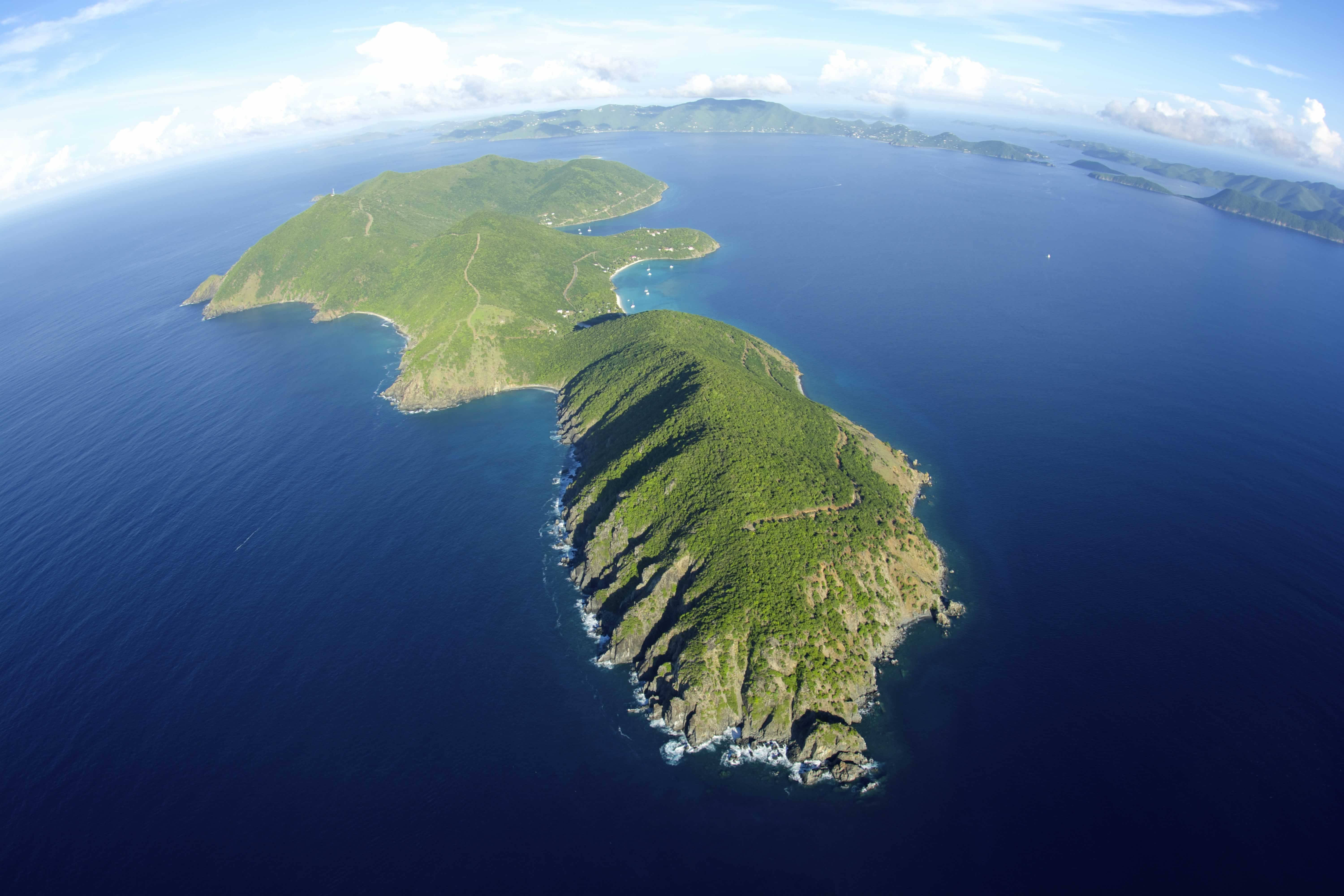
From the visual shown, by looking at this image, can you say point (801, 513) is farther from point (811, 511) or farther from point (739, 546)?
point (739, 546)

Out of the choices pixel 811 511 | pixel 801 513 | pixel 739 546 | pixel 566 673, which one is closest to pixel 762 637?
pixel 739 546

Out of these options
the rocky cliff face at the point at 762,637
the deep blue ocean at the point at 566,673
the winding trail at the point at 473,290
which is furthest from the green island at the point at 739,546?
the winding trail at the point at 473,290

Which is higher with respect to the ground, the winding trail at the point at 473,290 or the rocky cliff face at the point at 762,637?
the winding trail at the point at 473,290

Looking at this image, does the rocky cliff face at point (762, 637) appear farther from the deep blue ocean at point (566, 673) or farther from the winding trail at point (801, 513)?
the deep blue ocean at point (566, 673)

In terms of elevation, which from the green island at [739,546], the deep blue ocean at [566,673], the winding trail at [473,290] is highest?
the winding trail at [473,290]

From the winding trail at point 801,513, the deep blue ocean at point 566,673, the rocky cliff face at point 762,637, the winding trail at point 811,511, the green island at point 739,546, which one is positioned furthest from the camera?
the winding trail at point 811,511

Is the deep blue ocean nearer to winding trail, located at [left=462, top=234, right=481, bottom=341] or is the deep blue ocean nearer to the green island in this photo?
the green island

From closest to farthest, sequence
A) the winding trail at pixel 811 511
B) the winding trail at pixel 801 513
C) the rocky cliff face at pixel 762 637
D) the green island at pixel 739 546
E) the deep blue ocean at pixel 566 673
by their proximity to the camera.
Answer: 1. the deep blue ocean at pixel 566 673
2. the rocky cliff face at pixel 762 637
3. the green island at pixel 739 546
4. the winding trail at pixel 801 513
5. the winding trail at pixel 811 511

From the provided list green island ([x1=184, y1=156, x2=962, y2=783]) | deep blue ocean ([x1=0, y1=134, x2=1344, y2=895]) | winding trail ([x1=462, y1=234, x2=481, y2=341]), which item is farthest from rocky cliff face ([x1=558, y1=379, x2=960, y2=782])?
winding trail ([x1=462, y1=234, x2=481, y2=341])

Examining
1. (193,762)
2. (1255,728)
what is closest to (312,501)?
(193,762)

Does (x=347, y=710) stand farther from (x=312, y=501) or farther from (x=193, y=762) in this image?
(x=312, y=501)
